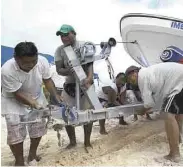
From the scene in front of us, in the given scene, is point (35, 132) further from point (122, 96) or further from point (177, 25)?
point (177, 25)

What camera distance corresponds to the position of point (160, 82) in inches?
165

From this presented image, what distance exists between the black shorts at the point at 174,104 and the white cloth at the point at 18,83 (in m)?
1.35

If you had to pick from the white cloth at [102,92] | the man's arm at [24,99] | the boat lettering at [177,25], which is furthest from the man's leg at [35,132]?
the boat lettering at [177,25]

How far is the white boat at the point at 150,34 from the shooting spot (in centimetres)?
570

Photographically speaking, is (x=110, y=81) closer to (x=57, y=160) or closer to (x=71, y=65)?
(x=71, y=65)

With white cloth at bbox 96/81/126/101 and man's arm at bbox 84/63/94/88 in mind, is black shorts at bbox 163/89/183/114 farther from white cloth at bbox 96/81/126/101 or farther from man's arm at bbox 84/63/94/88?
white cloth at bbox 96/81/126/101

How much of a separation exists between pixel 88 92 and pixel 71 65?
37 cm

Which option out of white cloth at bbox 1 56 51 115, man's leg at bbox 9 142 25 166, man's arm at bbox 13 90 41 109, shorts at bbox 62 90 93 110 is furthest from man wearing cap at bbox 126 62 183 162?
man's leg at bbox 9 142 25 166

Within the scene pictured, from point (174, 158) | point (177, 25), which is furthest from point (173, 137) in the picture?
point (177, 25)

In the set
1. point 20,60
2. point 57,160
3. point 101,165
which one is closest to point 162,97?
point 101,165

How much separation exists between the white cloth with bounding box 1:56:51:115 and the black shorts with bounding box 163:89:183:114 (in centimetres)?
135

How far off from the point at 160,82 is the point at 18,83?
1563 mm

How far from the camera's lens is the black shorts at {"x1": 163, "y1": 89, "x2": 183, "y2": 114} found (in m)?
4.14

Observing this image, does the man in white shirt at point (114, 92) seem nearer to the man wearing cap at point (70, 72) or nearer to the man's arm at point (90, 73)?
the man wearing cap at point (70, 72)
